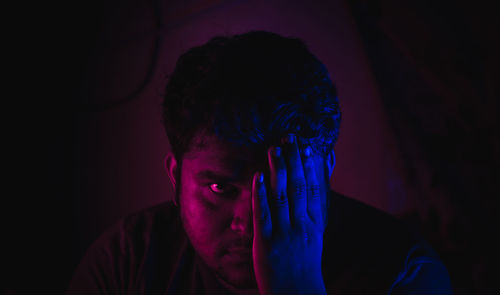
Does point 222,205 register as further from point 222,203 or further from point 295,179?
point 295,179

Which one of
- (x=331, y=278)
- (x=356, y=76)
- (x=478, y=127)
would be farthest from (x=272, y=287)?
(x=356, y=76)

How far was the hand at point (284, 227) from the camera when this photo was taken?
0.89 metres

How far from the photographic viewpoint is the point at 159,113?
2.03 m

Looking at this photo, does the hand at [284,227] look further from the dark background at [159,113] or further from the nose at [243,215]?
the dark background at [159,113]

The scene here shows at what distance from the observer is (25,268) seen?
1824 millimetres

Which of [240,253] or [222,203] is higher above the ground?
[222,203]

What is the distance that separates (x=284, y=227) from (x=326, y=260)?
352 mm

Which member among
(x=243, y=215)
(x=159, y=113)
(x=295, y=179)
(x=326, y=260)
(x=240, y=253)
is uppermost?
(x=159, y=113)

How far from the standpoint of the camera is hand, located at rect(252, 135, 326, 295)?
89cm

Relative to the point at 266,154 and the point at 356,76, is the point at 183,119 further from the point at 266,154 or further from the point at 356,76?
the point at 356,76

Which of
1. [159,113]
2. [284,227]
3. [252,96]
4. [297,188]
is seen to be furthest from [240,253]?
[159,113]

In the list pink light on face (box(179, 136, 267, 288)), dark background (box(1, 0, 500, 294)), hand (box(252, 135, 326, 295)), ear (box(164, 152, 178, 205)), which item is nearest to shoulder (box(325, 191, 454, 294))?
hand (box(252, 135, 326, 295))

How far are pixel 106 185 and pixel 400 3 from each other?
6.94 ft

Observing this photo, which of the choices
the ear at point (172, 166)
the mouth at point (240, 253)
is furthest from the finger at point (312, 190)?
the ear at point (172, 166)
